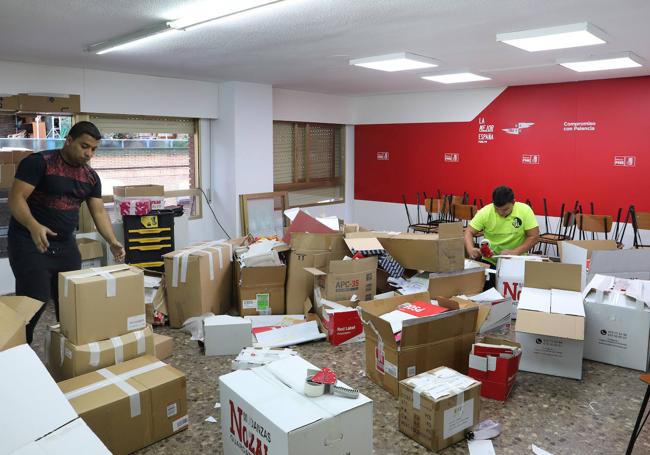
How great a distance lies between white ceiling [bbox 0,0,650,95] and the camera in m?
3.23

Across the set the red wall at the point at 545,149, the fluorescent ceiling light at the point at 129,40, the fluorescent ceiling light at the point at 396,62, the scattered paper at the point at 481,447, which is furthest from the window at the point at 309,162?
the scattered paper at the point at 481,447

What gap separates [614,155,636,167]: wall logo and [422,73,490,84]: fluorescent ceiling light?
74.0 inches

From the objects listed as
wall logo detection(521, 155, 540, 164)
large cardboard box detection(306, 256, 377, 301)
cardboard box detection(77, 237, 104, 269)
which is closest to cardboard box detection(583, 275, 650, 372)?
large cardboard box detection(306, 256, 377, 301)

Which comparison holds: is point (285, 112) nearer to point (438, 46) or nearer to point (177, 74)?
point (177, 74)

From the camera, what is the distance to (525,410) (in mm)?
2703

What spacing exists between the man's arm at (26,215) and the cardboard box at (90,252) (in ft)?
8.36

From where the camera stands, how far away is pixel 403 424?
8.05ft

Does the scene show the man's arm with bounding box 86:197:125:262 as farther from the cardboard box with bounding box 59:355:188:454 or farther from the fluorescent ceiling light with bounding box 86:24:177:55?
the fluorescent ceiling light with bounding box 86:24:177:55

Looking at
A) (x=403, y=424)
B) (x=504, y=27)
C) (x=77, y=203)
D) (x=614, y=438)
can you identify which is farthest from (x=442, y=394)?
(x=504, y=27)

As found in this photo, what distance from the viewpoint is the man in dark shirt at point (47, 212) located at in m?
2.83

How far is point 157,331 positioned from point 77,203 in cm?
123

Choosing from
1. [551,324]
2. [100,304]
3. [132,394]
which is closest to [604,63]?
[551,324]

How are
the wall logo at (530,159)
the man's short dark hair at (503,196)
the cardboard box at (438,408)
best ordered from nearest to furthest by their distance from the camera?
the cardboard box at (438,408) < the man's short dark hair at (503,196) < the wall logo at (530,159)

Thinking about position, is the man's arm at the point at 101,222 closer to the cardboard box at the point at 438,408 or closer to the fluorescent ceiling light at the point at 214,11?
the fluorescent ceiling light at the point at 214,11
